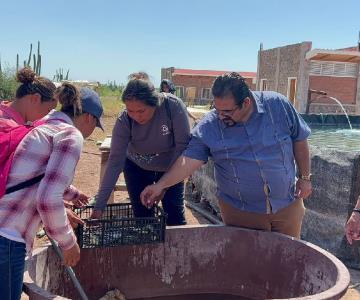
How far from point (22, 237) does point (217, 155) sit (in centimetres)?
134

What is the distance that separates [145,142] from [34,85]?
848 mm

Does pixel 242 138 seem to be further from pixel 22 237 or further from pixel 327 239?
pixel 327 239

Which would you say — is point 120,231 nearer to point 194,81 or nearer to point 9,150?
point 9,150

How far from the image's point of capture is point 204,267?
128 inches

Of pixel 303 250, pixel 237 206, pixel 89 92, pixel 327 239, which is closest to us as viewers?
pixel 89 92

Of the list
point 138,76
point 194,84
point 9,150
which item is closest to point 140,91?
point 138,76

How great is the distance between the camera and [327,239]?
4.97 meters

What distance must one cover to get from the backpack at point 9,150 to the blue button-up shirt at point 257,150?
48.5 inches

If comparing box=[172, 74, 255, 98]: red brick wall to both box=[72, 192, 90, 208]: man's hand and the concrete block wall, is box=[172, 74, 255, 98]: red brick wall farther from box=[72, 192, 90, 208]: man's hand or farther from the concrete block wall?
box=[72, 192, 90, 208]: man's hand

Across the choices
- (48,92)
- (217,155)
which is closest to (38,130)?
(48,92)

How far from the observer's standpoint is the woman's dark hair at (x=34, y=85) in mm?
2954

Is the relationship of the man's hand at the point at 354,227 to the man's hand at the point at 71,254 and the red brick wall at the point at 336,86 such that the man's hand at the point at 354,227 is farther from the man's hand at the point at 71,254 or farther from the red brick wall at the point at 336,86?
the red brick wall at the point at 336,86

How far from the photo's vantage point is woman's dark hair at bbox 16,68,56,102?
9.69 ft

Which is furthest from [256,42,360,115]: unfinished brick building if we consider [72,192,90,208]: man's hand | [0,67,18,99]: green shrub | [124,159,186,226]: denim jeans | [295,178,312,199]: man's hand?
[72,192,90,208]: man's hand
